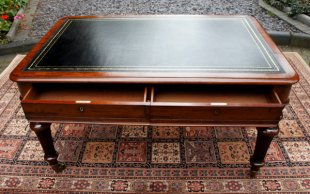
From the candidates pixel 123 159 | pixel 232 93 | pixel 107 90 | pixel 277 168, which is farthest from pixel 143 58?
pixel 277 168

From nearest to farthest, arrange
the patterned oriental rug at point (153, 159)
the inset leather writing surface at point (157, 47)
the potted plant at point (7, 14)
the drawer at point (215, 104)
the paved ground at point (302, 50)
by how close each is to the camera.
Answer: the drawer at point (215, 104), the inset leather writing surface at point (157, 47), the patterned oriental rug at point (153, 159), the paved ground at point (302, 50), the potted plant at point (7, 14)

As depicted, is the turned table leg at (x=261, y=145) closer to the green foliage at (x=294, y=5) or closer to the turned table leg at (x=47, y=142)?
the turned table leg at (x=47, y=142)

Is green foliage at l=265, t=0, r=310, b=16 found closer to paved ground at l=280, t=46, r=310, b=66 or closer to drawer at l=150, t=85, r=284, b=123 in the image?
paved ground at l=280, t=46, r=310, b=66

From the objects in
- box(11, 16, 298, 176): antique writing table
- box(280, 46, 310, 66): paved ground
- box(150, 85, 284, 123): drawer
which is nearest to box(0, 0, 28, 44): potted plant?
box(11, 16, 298, 176): antique writing table

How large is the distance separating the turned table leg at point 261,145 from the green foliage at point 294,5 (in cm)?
337

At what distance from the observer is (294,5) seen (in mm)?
4500

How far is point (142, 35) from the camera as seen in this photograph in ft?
7.64

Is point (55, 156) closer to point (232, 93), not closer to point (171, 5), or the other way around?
point (232, 93)

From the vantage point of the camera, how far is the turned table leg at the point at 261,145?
5.90 ft

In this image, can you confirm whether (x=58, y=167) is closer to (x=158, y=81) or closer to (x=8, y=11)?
(x=158, y=81)

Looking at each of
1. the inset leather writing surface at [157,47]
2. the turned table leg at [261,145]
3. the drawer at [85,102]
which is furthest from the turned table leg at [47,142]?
the turned table leg at [261,145]

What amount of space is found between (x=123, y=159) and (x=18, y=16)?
130 inches

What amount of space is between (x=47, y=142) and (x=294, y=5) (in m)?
4.30

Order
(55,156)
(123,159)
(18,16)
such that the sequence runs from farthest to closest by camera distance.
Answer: (18,16)
(123,159)
(55,156)
